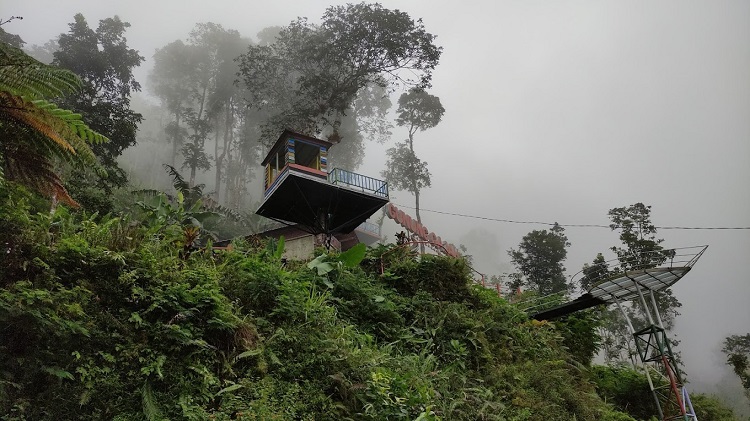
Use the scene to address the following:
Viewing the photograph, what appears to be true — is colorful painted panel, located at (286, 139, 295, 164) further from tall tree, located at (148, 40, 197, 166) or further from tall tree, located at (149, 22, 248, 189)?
tall tree, located at (148, 40, 197, 166)

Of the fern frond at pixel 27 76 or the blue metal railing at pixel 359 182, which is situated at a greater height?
the blue metal railing at pixel 359 182

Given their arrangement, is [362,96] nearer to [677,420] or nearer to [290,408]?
[677,420]

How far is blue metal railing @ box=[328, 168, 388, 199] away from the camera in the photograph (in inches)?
646

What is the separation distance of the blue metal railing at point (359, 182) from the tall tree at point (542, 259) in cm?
1257

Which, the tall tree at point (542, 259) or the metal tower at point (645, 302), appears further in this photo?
the tall tree at point (542, 259)

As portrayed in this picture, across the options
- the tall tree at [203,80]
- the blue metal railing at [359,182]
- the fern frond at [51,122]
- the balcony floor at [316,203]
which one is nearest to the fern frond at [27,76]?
the fern frond at [51,122]

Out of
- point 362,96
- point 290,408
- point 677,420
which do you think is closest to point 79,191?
point 290,408

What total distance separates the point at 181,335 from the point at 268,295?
1.58 meters

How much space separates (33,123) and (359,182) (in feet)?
41.9

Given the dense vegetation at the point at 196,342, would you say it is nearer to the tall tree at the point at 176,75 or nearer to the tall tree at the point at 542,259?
Result: the tall tree at the point at 542,259

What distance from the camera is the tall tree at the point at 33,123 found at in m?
4.21

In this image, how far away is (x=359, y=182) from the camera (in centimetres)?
1672

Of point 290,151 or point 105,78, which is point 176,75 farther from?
point 290,151

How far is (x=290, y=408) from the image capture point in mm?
5273
